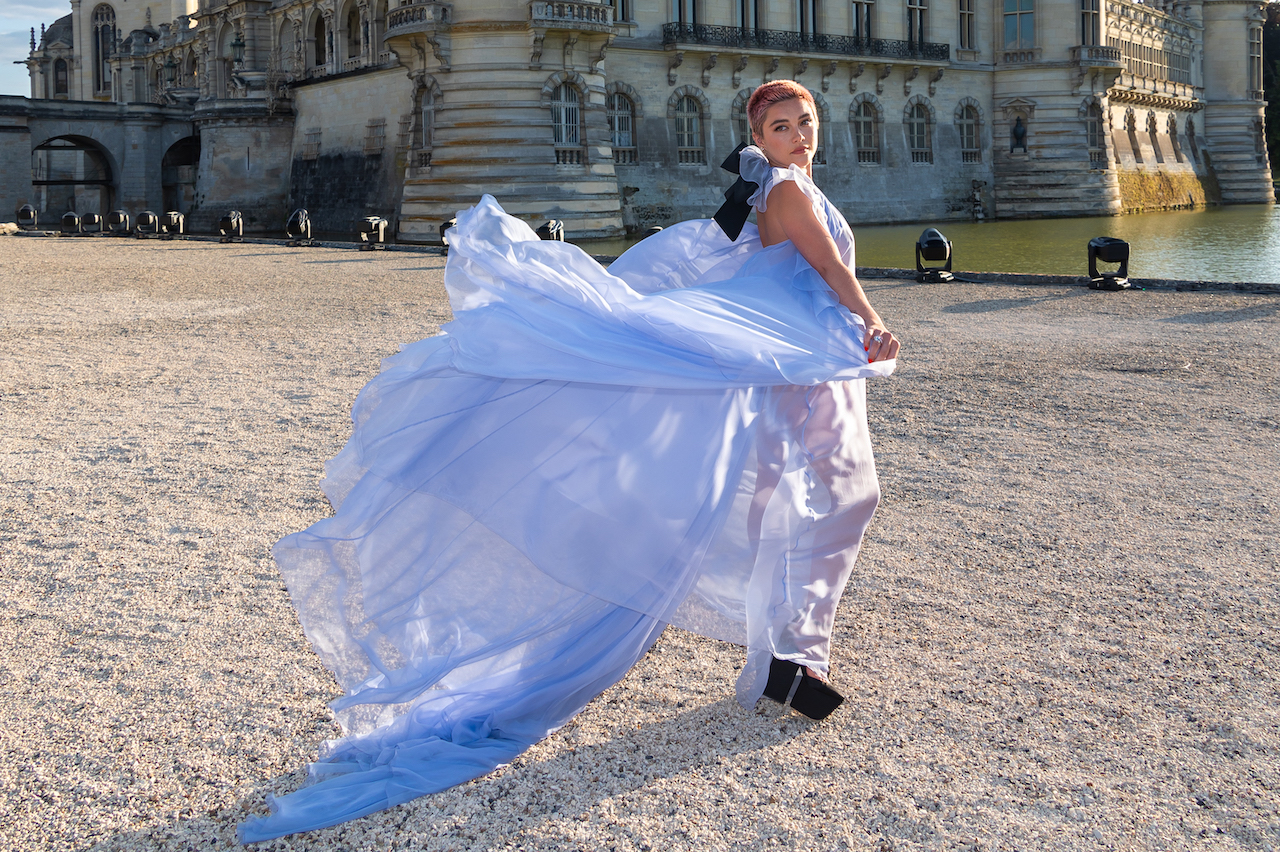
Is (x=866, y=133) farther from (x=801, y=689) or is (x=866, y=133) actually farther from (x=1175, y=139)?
(x=801, y=689)

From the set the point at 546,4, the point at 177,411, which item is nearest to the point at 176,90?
the point at 546,4

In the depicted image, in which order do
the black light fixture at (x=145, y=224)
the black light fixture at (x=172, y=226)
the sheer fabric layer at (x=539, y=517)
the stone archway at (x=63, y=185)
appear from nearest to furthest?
1. the sheer fabric layer at (x=539, y=517)
2. the black light fixture at (x=145, y=224)
3. the black light fixture at (x=172, y=226)
4. the stone archway at (x=63, y=185)

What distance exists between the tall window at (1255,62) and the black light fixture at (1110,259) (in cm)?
4754

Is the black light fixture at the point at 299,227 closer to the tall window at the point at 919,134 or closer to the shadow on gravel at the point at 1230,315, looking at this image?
the shadow on gravel at the point at 1230,315

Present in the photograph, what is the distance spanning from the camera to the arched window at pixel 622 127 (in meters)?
30.0

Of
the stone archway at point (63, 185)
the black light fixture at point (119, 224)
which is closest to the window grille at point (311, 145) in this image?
the black light fixture at point (119, 224)

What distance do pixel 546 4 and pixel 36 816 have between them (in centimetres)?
2498

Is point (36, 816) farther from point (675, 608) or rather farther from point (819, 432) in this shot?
point (819, 432)

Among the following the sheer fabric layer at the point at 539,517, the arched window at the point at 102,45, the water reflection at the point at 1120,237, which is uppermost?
the arched window at the point at 102,45

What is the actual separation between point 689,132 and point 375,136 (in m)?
8.43

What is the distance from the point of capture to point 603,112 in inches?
1088

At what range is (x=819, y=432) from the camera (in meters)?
2.97

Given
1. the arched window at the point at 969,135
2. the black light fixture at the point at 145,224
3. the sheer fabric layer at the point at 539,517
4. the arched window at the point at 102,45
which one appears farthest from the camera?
the arched window at the point at 102,45

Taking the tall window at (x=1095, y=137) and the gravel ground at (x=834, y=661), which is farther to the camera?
the tall window at (x=1095, y=137)
